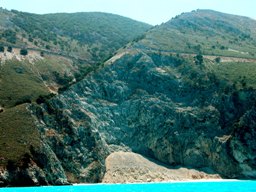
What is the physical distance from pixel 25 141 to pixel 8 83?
138ft

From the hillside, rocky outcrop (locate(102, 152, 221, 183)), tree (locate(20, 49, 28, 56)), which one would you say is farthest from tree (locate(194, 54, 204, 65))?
tree (locate(20, 49, 28, 56))

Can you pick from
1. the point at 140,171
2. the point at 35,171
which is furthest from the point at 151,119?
the point at 35,171

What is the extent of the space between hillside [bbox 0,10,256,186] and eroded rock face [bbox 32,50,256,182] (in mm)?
287

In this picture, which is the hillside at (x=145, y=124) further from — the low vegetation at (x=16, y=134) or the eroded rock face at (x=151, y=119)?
the low vegetation at (x=16, y=134)

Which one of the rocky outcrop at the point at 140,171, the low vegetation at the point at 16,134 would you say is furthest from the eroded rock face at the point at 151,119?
the low vegetation at the point at 16,134

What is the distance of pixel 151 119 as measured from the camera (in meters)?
137

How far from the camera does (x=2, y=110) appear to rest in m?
117

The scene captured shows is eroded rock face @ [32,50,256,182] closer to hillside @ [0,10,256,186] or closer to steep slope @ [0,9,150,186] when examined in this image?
hillside @ [0,10,256,186]

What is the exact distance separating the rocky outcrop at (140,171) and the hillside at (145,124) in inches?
10.6

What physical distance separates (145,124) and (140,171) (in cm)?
2301

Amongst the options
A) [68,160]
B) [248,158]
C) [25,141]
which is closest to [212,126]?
[248,158]

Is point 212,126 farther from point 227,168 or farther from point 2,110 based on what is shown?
point 2,110

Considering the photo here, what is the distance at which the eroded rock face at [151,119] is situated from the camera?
114312mm

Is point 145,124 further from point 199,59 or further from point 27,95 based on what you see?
point 199,59
